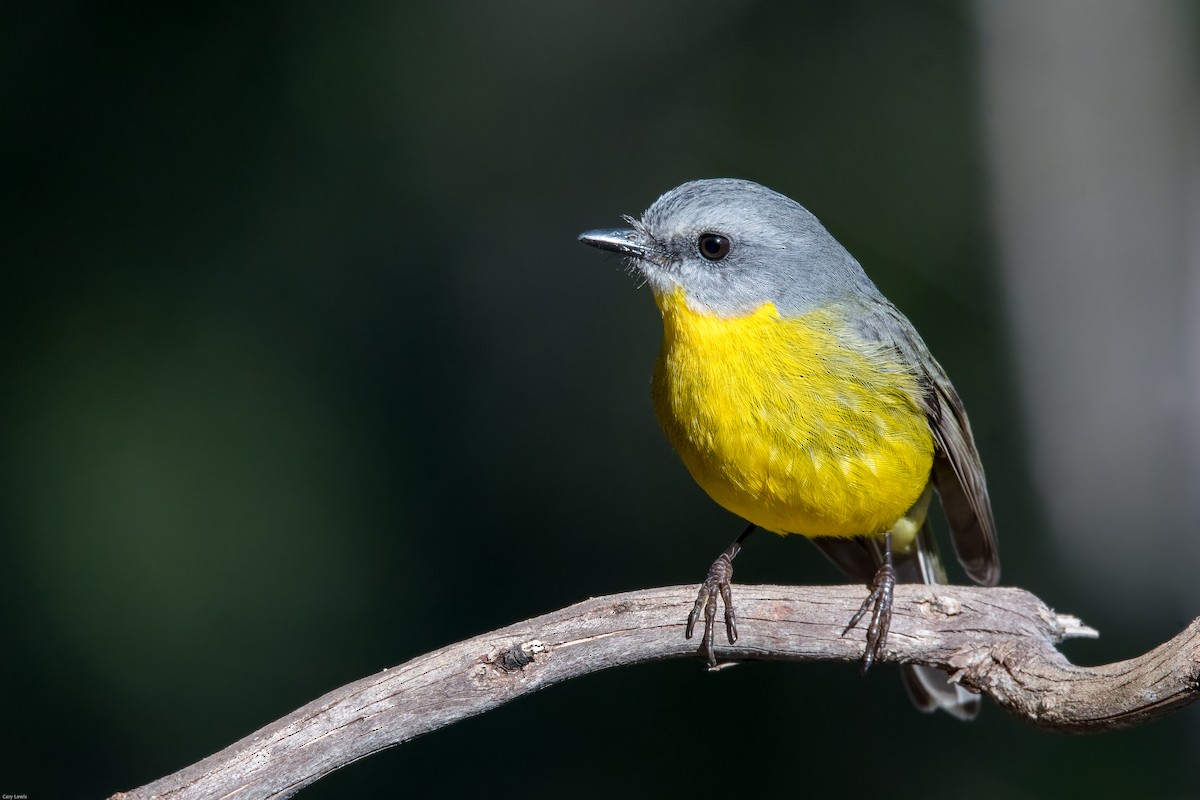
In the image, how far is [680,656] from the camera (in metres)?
4.22

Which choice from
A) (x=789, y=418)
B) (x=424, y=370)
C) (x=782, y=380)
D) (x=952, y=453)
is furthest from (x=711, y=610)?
(x=424, y=370)

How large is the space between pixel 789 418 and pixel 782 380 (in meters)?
0.14

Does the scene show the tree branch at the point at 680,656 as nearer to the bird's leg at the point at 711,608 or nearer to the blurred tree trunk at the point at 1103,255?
the bird's leg at the point at 711,608

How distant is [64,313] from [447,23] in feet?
9.76

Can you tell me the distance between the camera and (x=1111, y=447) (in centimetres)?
679

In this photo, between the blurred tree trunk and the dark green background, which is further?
the blurred tree trunk

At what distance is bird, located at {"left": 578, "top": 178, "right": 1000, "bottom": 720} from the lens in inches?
164

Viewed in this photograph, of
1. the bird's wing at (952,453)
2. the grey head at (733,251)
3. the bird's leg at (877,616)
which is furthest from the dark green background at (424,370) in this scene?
the grey head at (733,251)

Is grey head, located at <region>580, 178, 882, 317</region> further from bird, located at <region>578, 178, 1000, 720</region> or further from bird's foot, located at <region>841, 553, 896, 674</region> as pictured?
bird's foot, located at <region>841, 553, 896, 674</region>

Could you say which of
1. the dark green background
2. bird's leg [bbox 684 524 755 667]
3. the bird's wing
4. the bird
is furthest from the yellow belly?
the dark green background

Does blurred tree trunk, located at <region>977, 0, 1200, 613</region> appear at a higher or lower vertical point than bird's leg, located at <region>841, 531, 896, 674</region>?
higher

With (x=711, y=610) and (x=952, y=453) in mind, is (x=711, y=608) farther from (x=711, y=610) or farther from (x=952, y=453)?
(x=952, y=453)

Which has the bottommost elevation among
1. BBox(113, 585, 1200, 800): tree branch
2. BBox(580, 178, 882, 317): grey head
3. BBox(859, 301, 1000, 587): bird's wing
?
BBox(113, 585, 1200, 800): tree branch

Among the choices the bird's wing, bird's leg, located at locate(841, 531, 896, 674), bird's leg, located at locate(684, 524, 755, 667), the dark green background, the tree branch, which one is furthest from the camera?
the dark green background
